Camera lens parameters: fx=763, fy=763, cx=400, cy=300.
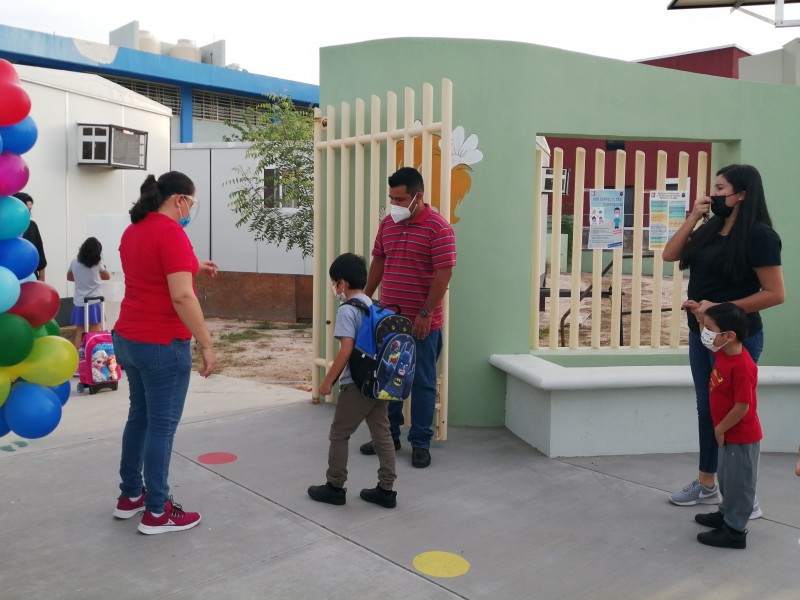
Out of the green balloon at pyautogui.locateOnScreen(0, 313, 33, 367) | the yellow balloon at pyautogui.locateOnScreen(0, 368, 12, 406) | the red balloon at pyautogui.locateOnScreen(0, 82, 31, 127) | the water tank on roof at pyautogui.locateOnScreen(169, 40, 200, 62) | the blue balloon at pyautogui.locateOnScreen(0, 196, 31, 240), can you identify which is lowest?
the yellow balloon at pyautogui.locateOnScreen(0, 368, 12, 406)

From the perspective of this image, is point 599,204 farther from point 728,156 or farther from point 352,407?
point 352,407

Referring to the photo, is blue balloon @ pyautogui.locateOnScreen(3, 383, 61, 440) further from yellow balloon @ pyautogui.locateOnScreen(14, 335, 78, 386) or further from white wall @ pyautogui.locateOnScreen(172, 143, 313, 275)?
white wall @ pyautogui.locateOnScreen(172, 143, 313, 275)

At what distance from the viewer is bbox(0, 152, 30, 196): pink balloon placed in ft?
10.7

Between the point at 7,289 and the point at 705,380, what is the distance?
3.32 meters

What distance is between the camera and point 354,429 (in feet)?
13.1

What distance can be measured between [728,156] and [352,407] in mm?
3819

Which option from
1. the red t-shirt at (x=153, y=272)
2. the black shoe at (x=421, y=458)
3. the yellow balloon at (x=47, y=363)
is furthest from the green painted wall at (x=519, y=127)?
the yellow balloon at (x=47, y=363)

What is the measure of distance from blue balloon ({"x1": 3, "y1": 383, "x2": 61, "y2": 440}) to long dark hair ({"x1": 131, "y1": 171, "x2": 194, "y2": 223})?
88cm

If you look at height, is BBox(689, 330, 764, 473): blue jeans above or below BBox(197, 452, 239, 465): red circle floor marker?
above

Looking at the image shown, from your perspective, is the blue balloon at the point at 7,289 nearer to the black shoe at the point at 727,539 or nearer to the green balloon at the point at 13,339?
the green balloon at the point at 13,339

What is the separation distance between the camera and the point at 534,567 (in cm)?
338

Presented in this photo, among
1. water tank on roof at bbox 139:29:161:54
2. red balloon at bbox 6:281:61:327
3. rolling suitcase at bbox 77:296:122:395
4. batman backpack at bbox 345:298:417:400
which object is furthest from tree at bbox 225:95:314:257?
water tank on roof at bbox 139:29:161:54

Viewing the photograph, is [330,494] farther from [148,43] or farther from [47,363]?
[148,43]

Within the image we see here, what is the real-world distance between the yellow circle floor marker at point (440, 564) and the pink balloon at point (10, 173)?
7.94ft
